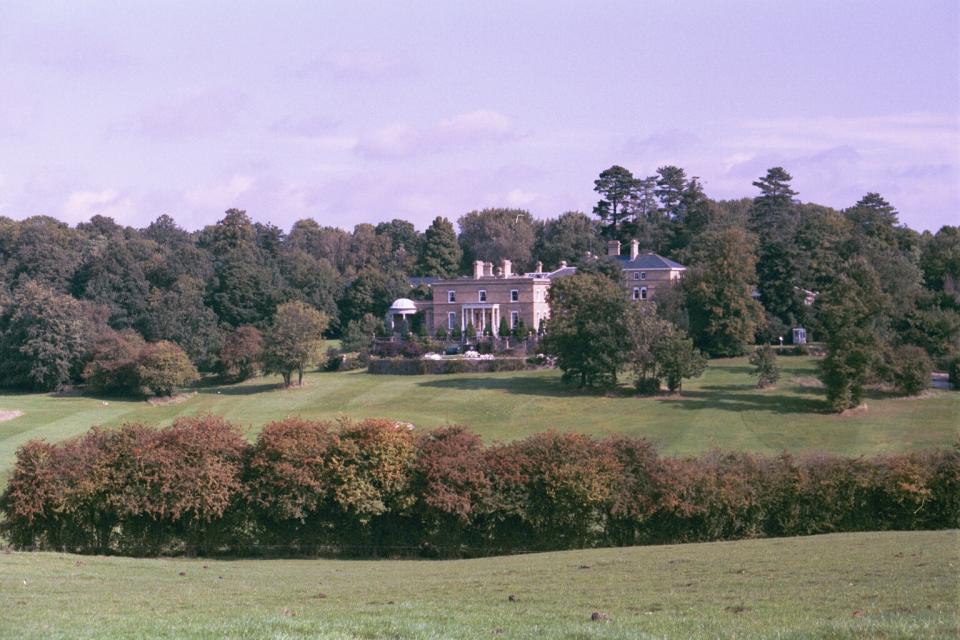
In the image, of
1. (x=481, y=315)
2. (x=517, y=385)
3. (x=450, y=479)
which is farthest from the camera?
(x=481, y=315)

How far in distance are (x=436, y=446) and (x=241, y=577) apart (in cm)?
1017

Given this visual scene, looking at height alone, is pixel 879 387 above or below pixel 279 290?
below

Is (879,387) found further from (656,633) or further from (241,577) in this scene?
(656,633)

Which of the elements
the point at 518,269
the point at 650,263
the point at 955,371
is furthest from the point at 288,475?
the point at 518,269

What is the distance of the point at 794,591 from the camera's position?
1566 centimetres

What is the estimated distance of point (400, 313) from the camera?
319 ft

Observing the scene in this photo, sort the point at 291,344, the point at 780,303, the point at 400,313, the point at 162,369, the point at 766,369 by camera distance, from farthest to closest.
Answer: the point at 400,313 → the point at 780,303 → the point at 291,344 → the point at 162,369 → the point at 766,369

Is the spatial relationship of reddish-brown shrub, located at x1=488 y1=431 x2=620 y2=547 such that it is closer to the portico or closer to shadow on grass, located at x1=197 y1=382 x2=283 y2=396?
shadow on grass, located at x1=197 y1=382 x2=283 y2=396

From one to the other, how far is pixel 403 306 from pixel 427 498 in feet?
222

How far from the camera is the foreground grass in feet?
41.2

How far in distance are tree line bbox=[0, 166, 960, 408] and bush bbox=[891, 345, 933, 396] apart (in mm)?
Answer: 838

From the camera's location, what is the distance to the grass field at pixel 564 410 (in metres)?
48.8

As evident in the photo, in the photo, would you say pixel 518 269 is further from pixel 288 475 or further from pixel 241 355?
pixel 288 475

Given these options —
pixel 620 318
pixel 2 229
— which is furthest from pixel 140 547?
pixel 2 229
